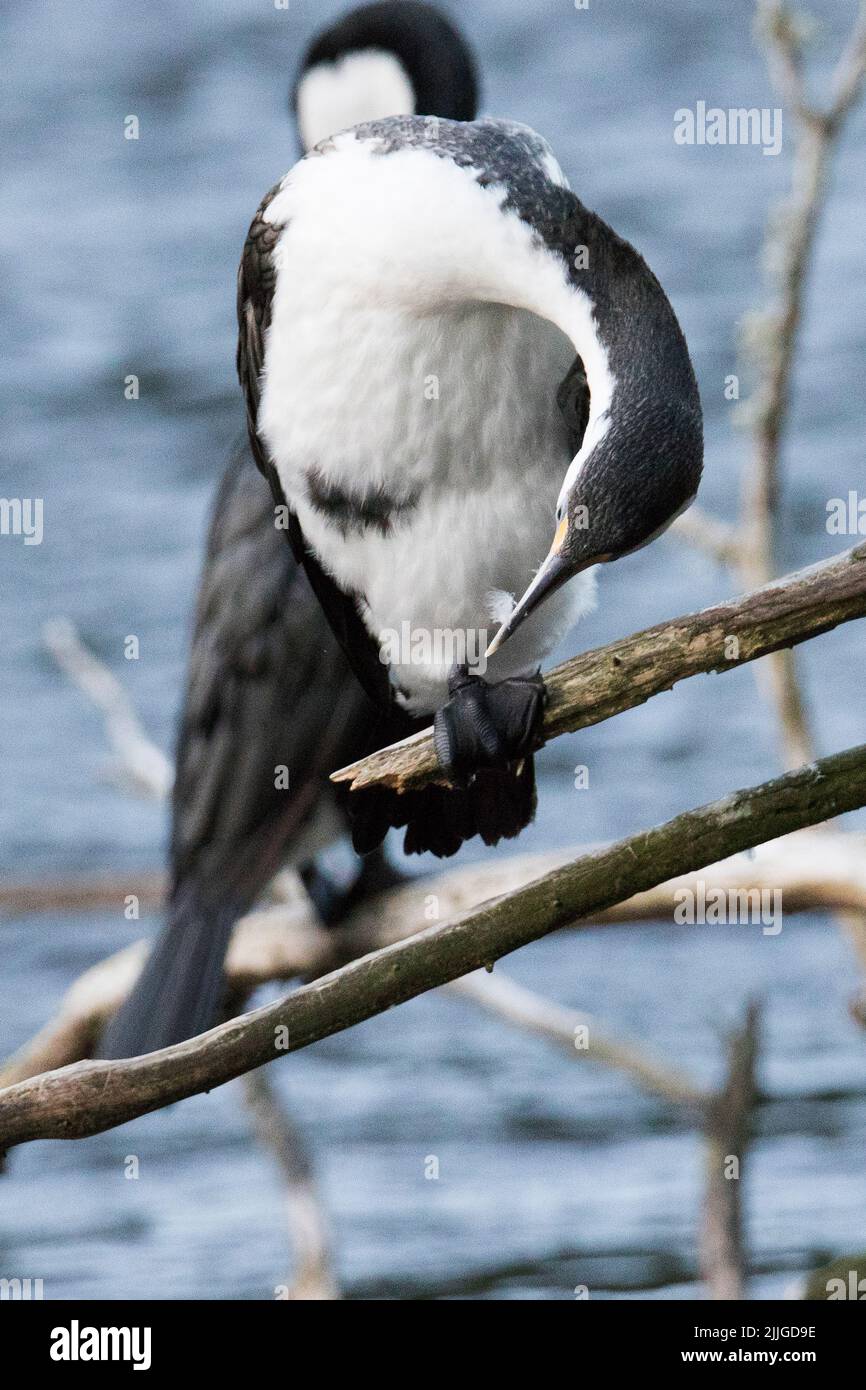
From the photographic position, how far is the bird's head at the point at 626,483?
1893 millimetres

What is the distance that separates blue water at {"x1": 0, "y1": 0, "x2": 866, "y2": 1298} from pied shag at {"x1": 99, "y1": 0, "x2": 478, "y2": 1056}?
682 millimetres

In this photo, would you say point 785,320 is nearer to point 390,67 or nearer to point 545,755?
point 390,67

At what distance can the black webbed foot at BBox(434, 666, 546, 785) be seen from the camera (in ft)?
7.31

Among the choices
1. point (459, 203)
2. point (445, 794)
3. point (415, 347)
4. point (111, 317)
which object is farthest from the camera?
point (111, 317)

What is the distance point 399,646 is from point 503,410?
35cm

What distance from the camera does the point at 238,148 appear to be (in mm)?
5797

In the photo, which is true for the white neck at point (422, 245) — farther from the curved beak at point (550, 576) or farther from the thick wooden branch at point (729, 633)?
the thick wooden branch at point (729, 633)

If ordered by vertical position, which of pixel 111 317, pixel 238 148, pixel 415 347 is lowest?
pixel 415 347

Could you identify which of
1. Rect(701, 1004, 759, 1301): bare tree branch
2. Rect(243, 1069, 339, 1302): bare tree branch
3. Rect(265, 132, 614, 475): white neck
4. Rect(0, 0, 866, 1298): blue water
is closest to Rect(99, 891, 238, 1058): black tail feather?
Rect(243, 1069, 339, 1302): bare tree branch

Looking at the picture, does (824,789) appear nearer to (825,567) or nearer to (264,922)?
(825,567)

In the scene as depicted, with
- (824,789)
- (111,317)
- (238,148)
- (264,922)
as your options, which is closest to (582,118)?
(238,148)

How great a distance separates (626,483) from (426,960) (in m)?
0.44

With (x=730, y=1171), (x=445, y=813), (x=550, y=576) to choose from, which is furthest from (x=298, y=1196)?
(x=550, y=576)

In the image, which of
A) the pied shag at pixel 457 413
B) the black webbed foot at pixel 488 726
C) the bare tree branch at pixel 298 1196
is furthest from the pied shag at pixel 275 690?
the black webbed foot at pixel 488 726
